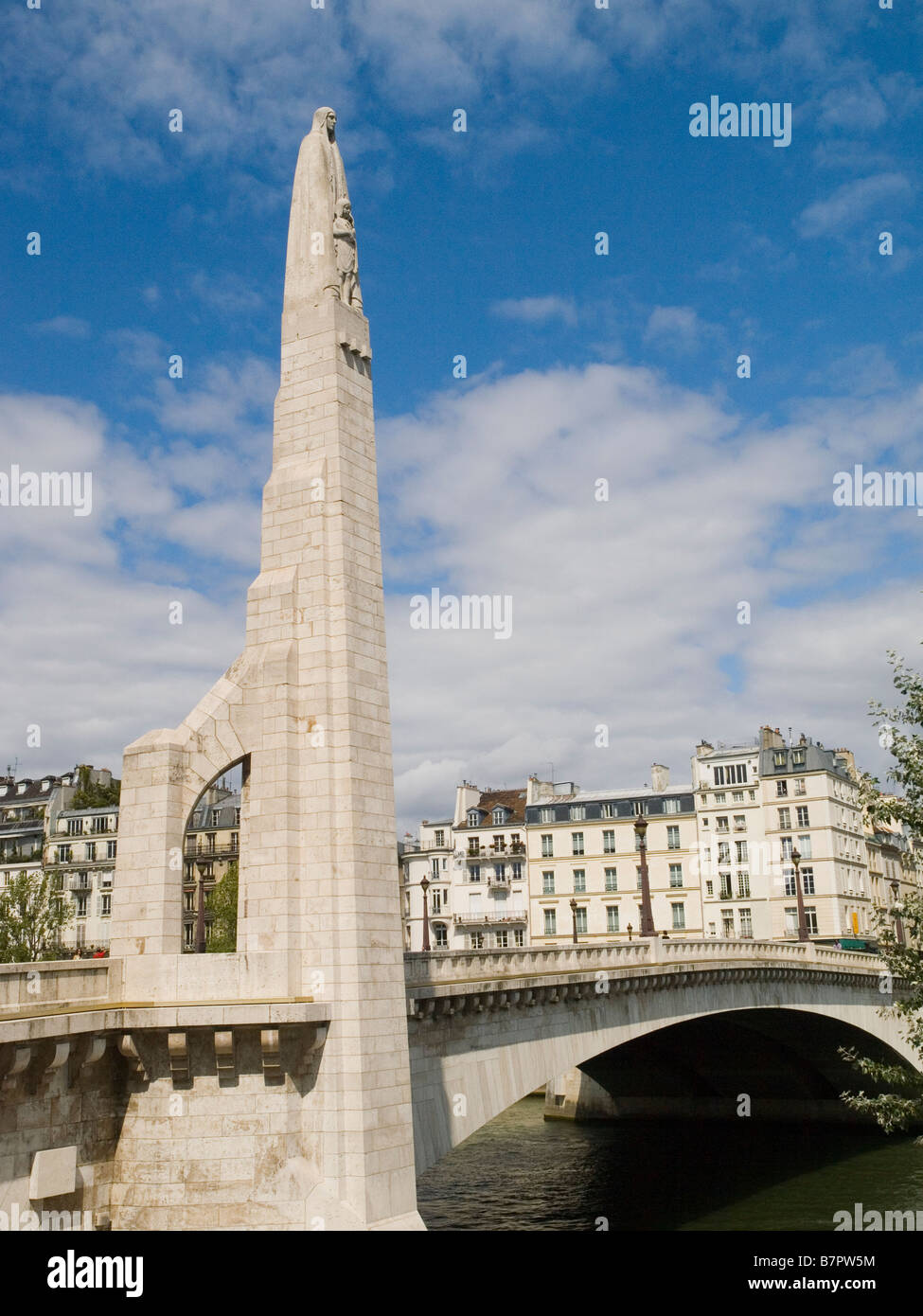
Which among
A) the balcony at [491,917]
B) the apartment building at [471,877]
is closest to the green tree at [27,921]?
the apartment building at [471,877]

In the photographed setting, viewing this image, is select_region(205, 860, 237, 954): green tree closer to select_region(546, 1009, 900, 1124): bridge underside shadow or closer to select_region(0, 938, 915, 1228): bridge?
select_region(546, 1009, 900, 1124): bridge underside shadow

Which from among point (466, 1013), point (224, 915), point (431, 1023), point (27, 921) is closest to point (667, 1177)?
point (224, 915)

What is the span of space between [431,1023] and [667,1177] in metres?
28.2

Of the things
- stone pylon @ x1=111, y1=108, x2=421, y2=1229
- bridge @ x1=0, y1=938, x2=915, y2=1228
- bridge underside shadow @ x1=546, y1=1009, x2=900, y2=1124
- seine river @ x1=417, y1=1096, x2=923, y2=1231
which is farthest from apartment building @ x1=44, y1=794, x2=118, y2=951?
stone pylon @ x1=111, y1=108, x2=421, y2=1229

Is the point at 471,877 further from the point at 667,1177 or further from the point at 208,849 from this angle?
the point at 667,1177

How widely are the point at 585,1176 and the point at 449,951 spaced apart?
2544cm

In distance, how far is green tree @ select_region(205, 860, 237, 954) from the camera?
5706cm

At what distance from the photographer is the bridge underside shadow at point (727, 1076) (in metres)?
58.8

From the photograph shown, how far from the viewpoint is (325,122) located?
23.2m

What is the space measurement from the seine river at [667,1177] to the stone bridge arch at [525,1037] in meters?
6.61

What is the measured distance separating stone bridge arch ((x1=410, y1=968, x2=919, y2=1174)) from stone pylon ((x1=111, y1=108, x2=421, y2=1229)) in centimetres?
399

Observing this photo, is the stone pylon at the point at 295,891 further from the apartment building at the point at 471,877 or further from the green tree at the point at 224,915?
the apartment building at the point at 471,877

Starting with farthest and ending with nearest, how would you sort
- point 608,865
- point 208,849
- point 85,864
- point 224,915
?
point 608,865 → point 85,864 → point 208,849 → point 224,915
